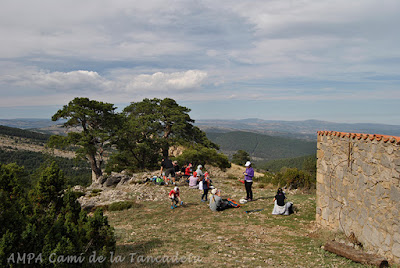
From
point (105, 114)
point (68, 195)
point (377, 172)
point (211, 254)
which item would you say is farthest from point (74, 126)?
point (377, 172)

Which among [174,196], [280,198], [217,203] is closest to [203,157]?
[174,196]

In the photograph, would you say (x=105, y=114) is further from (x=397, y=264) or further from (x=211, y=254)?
(x=397, y=264)

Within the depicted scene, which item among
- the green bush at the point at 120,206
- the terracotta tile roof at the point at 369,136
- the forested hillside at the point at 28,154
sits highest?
the terracotta tile roof at the point at 369,136

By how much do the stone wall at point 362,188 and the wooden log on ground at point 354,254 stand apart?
319 mm

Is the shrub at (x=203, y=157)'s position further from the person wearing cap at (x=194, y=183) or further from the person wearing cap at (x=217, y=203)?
the person wearing cap at (x=217, y=203)

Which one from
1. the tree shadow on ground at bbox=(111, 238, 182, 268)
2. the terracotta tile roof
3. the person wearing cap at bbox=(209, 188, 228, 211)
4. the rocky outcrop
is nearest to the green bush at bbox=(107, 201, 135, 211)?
the rocky outcrop

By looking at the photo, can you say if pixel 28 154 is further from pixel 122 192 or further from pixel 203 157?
pixel 122 192

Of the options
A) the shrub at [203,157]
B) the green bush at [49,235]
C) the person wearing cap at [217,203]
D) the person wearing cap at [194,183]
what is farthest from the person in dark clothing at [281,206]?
the shrub at [203,157]

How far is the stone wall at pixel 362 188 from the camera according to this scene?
5.77 meters

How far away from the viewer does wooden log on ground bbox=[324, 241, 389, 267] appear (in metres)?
5.70

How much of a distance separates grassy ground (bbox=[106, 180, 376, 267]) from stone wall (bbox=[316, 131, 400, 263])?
824 mm

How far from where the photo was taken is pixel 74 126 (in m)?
22.1

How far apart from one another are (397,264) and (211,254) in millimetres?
4327

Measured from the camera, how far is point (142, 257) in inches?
265
